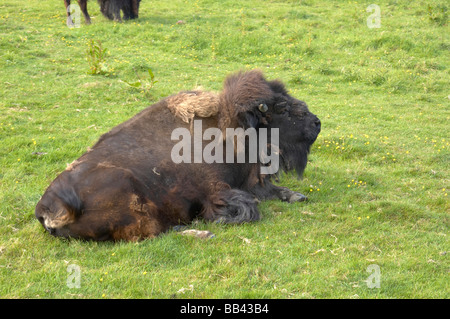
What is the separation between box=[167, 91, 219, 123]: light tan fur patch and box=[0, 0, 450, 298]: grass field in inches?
49.2

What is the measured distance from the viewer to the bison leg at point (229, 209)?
5.30m

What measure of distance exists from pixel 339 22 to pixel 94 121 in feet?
31.2

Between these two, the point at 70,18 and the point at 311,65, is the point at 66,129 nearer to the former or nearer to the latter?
the point at 311,65

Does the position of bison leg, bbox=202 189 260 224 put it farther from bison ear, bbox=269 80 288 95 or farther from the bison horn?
bison ear, bbox=269 80 288 95

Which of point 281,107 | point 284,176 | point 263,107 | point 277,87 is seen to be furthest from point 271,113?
point 284,176

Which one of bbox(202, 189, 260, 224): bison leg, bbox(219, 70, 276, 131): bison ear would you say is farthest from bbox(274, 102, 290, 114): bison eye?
bbox(202, 189, 260, 224): bison leg

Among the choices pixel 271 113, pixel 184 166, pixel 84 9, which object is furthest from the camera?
pixel 84 9

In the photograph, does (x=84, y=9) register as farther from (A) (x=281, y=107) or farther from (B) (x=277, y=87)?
(A) (x=281, y=107)

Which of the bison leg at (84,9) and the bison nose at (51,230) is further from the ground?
the bison leg at (84,9)

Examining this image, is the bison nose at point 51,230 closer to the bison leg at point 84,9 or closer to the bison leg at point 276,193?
the bison leg at point 276,193

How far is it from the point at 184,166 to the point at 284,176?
157cm

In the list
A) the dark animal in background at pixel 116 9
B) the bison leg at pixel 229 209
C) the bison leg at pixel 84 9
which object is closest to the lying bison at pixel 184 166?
the bison leg at pixel 229 209

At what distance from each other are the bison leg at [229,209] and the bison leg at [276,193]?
60cm

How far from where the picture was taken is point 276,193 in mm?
6160
